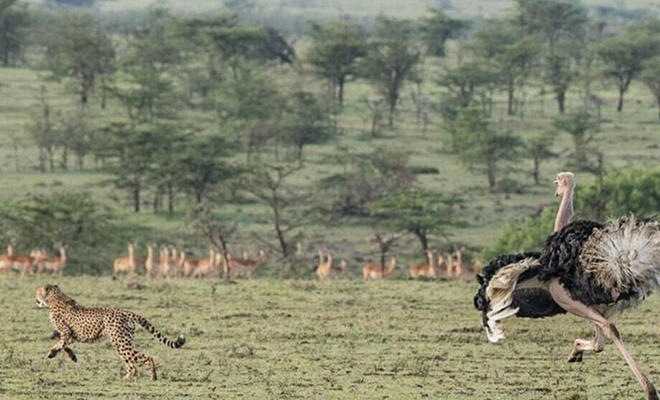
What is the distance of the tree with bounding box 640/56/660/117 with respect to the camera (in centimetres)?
4283

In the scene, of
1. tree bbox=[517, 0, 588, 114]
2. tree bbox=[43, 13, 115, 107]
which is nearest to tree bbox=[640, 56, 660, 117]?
tree bbox=[517, 0, 588, 114]

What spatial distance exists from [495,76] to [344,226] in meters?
15.1

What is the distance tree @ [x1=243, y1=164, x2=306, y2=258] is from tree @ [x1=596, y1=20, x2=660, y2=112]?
50.3ft

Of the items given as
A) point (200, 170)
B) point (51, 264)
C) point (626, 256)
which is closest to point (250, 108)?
point (200, 170)

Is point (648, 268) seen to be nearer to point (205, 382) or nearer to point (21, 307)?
point (205, 382)

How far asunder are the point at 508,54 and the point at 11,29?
51.0 feet

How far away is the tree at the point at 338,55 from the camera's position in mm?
44250

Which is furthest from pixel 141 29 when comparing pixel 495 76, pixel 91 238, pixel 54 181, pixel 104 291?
pixel 104 291

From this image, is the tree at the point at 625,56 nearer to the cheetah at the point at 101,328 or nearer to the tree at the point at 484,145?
the tree at the point at 484,145

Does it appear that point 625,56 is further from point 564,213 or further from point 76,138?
point 564,213

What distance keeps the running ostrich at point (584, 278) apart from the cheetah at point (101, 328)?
215 centimetres

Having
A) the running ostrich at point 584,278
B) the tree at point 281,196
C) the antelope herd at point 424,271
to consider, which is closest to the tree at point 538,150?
the tree at point 281,196

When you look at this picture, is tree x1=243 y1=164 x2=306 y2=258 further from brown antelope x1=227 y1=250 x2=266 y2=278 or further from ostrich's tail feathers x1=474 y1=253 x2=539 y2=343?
ostrich's tail feathers x1=474 y1=253 x2=539 y2=343

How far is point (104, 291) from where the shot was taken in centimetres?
1573
